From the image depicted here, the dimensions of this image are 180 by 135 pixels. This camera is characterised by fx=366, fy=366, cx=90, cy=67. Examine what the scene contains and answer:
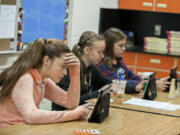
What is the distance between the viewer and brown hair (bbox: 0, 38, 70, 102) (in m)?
2.01

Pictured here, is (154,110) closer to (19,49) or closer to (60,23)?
(19,49)

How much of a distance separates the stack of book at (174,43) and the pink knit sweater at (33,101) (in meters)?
3.25

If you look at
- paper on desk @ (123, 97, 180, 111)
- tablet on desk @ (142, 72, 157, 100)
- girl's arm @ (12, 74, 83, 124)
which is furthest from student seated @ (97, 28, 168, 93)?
girl's arm @ (12, 74, 83, 124)

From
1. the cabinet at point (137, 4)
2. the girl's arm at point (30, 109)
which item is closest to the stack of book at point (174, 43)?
the cabinet at point (137, 4)

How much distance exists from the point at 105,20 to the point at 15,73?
3853 millimetres

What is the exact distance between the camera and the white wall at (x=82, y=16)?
15.6 feet

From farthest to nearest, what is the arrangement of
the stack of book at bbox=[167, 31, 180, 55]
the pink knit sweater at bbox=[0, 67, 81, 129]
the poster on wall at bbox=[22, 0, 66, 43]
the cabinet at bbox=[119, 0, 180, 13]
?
the cabinet at bbox=[119, 0, 180, 13] → the stack of book at bbox=[167, 31, 180, 55] → the poster on wall at bbox=[22, 0, 66, 43] → the pink knit sweater at bbox=[0, 67, 81, 129]

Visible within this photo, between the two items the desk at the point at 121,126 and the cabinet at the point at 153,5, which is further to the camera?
the cabinet at the point at 153,5

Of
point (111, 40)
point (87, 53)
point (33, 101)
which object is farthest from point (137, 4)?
point (33, 101)

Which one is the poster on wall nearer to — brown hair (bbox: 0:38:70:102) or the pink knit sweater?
the pink knit sweater

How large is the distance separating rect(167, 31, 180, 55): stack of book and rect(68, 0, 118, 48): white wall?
1094 mm

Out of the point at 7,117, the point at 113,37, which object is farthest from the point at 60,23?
the point at 7,117

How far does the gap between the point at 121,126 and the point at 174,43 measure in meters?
3.53

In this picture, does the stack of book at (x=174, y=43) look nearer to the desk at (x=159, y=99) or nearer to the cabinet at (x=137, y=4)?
the cabinet at (x=137, y=4)
